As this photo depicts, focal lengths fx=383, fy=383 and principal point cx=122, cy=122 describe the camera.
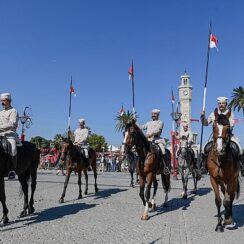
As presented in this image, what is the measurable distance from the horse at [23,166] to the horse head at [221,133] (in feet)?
16.7

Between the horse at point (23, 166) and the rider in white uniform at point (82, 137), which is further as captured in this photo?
the rider in white uniform at point (82, 137)

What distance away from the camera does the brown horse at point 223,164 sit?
867 centimetres

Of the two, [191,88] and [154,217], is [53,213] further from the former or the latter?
[191,88]

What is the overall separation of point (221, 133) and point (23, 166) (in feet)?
17.7

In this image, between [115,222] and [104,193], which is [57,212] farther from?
[104,193]

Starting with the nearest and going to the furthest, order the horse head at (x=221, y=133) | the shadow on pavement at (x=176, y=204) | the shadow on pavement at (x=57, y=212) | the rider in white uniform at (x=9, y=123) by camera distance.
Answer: the horse head at (x=221, y=133), the rider in white uniform at (x=9, y=123), the shadow on pavement at (x=57, y=212), the shadow on pavement at (x=176, y=204)

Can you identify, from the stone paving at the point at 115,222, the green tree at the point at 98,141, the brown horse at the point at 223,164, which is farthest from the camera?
the green tree at the point at 98,141

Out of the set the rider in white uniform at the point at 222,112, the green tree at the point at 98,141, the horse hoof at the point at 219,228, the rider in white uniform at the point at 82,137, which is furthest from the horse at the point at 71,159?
the green tree at the point at 98,141

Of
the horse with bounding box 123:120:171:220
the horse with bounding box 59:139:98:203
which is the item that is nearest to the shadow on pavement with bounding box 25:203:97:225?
the horse with bounding box 59:139:98:203

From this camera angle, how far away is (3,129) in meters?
9.76

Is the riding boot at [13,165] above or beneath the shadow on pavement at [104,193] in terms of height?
above

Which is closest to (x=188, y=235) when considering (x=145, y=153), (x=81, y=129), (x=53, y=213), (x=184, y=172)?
(x=145, y=153)

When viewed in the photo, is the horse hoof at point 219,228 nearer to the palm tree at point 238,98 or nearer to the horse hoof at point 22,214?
the horse hoof at point 22,214

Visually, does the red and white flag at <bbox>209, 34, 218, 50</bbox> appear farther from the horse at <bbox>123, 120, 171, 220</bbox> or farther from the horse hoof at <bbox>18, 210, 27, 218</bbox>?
the horse hoof at <bbox>18, 210, 27, 218</bbox>
